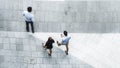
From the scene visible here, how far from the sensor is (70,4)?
26.3 metres

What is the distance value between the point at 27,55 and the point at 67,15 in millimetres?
3535

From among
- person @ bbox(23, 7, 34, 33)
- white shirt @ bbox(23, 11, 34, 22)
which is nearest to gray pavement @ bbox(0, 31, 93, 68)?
person @ bbox(23, 7, 34, 33)

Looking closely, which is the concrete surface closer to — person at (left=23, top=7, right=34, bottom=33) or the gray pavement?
the gray pavement

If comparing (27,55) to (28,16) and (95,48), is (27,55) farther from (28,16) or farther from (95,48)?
(95,48)

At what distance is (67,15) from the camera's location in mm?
26156

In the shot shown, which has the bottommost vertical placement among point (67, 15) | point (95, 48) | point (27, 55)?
point (27, 55)

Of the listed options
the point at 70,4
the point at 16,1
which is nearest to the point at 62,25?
the point at 70,4

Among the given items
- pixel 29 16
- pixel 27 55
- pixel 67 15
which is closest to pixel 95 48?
pixel 67 15

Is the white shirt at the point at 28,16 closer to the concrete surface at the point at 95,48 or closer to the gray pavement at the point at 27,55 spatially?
the gray pavement at the point at 27,55

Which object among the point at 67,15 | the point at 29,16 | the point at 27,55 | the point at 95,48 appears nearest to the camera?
the point at 29,16

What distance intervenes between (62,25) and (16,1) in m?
3.08

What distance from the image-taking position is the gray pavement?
24688mm

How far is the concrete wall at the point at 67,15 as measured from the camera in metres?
25.7

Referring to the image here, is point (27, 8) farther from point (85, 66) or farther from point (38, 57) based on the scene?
point (85, 66)
